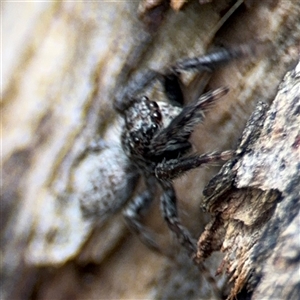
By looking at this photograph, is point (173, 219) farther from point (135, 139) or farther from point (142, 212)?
point (135, 139)

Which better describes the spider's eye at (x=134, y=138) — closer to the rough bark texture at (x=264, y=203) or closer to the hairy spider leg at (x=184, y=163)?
the hairy spider leg at (x=184, y=163)

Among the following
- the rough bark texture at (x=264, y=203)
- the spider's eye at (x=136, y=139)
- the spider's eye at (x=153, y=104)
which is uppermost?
the spider's eye at (x=153, y=104)

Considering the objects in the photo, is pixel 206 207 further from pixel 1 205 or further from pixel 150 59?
pixel 1 205

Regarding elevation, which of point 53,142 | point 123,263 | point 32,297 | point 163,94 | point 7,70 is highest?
point 7,70

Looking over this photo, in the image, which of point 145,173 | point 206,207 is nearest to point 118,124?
point 145,173

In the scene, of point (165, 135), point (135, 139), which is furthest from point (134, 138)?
point (165, 135)

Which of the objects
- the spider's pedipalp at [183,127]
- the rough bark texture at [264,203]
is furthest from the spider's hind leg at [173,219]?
the rough bark texture at [264,203]
